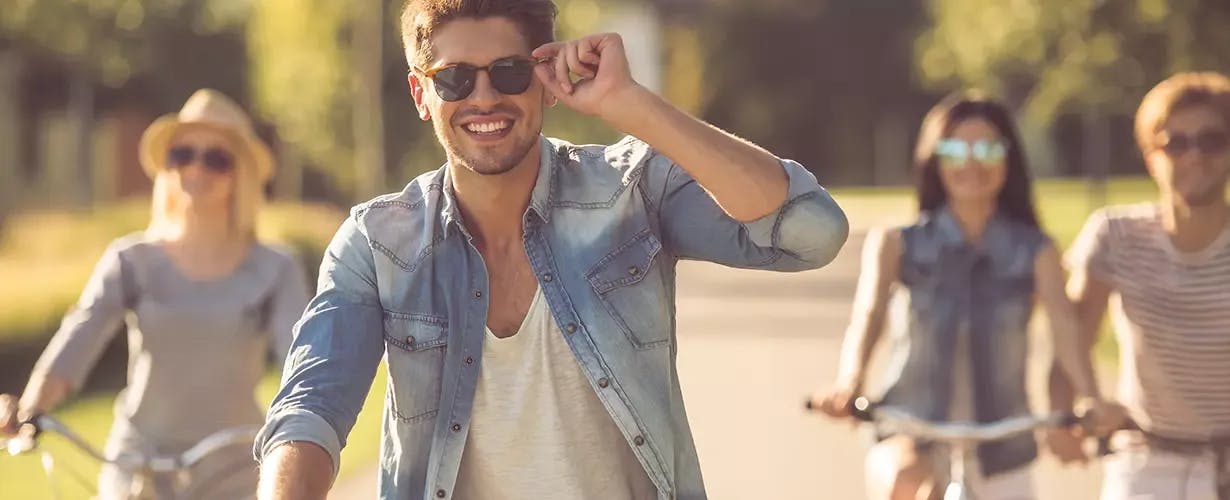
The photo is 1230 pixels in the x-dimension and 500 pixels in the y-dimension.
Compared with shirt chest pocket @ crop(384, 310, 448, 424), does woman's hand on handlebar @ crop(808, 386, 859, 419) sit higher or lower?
lower

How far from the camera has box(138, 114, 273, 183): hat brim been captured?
593 cm

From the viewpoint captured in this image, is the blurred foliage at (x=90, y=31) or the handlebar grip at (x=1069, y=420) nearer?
the handlebar grip at (x=1069, y=420)

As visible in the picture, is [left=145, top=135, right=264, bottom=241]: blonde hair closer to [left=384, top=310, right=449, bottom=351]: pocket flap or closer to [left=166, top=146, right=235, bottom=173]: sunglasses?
[left=166, top=146, right=235, bottom=173]: sunglasses

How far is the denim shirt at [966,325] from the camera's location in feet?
17.5

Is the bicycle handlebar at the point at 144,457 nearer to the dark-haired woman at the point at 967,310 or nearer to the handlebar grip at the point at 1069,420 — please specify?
the dark-haired woman at the point at 967,310

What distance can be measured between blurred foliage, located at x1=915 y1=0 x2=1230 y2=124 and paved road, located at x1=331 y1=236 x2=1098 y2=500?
11.1 feet

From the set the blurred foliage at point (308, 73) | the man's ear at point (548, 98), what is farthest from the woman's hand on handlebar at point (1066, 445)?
the blurred foliage at point (308, 73)

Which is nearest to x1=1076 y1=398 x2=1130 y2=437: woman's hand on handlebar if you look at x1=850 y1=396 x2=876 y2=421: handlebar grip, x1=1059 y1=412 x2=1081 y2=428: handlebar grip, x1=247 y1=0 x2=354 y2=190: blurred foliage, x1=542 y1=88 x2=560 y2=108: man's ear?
x1=1059 y1=412 x2=1081 y2=428: handlebar grip

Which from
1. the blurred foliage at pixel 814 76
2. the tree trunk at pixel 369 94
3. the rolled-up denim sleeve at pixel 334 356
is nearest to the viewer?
the rolled-up denim sleeve at pixel 334 356

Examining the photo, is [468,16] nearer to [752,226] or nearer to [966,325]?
[752,226]

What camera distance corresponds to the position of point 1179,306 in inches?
194

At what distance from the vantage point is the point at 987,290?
5.41 meters

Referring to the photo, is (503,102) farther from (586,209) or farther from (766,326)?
(766,326)

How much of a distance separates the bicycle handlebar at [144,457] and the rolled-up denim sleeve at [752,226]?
190 cm
